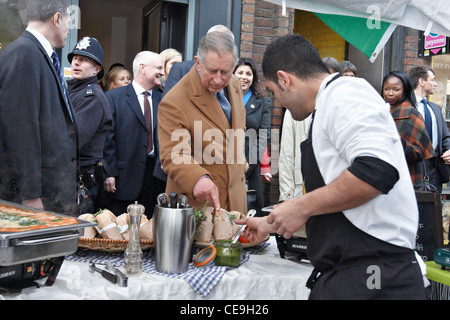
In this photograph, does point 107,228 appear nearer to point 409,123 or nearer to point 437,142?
point 409,123

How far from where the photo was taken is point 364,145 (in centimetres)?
132

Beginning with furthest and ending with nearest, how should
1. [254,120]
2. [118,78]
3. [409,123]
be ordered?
1. [118,78]
2. [254,120]
3. [409,123]

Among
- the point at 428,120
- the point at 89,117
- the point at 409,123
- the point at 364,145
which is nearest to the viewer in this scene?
the point at 364,145

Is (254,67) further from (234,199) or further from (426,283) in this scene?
(426,283)

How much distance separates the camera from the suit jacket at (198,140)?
235cm

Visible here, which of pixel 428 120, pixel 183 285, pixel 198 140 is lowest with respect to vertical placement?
pixel 183 285

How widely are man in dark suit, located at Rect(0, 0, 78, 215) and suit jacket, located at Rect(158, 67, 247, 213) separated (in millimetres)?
553

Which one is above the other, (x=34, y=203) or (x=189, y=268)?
(x=34, y=203)

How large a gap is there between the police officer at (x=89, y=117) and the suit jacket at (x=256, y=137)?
4.30ft

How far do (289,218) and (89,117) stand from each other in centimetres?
231

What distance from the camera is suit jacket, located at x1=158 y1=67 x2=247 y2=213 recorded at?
92.6 inches

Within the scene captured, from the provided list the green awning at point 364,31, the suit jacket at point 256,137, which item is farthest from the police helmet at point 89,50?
the green awning at point 364,31

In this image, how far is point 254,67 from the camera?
445cm

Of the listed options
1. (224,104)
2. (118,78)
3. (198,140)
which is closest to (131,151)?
(118,78)
